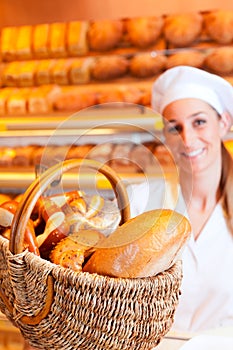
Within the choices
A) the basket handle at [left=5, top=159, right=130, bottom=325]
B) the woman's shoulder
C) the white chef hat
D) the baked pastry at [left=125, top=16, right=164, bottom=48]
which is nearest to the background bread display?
the baked pastry at [left=125, top=16, right=164, bottom=48]

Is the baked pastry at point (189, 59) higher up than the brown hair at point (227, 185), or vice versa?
the baked pastry at point (189, 59)

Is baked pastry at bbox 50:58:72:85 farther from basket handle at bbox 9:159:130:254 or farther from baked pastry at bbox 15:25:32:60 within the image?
basket handle at bbox 9:159:130:254

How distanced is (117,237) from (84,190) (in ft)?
0.53

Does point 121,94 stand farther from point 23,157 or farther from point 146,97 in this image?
point 23,157

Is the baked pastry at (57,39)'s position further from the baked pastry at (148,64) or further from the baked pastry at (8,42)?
the baked pastry at (148,64)

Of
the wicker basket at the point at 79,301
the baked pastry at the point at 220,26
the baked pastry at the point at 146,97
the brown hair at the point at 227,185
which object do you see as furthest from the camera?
the baked pastry at the point at 146,97

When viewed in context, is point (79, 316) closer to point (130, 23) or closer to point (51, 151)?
point (51, 151)

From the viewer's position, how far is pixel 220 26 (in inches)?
91.3

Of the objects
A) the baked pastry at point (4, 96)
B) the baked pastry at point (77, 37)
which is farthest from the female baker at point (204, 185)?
the baked pastry at point (4, 96)

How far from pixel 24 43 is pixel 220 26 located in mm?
936

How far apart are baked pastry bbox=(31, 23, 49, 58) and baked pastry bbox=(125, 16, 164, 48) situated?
1.32ft

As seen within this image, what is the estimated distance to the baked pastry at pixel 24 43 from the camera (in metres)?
2.60

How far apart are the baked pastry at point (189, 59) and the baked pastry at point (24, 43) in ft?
2.30

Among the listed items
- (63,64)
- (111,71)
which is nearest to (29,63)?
(63,64)
